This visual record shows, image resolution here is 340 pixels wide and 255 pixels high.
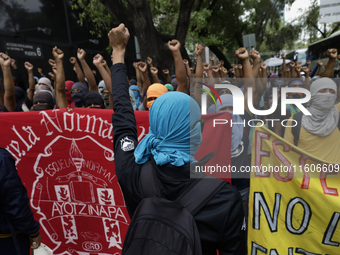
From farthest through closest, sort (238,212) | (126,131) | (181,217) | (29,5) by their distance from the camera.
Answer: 1. (29,5)
2. (126,131)
3. (238,212)
4. (181,217)

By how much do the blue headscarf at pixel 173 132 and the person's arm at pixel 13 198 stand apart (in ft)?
4.13

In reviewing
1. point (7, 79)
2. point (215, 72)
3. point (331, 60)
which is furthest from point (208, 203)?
point (331, 60)

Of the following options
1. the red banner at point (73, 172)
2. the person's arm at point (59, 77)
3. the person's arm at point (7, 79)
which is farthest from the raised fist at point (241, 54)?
the person's arm at point (7, 79)

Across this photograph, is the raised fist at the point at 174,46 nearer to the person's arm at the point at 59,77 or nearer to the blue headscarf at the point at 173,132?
the blue headscarf at the point at 173,132

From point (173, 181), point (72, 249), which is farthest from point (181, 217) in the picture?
point (72, 249)

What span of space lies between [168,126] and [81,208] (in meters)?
1.98

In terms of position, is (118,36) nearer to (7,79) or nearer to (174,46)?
(174,46)

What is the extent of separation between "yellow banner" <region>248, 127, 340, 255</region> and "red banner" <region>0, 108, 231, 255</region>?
1.67ft

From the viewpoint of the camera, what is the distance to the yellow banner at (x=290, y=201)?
185 cm

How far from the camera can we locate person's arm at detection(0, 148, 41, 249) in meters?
1.91

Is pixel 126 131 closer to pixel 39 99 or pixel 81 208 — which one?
pixel 81 208

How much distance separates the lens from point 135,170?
50.7 inches

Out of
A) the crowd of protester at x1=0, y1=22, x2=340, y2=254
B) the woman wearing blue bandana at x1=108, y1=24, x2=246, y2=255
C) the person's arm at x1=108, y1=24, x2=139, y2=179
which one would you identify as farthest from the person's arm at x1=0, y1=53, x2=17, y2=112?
the woman wearing blue bandana at x1=108, y1=24, x2=246, y2=255

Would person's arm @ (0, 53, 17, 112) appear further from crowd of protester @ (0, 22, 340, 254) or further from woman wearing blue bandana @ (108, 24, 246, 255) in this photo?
woman wearing blue bandana @ (108, 24, 246, 255)
